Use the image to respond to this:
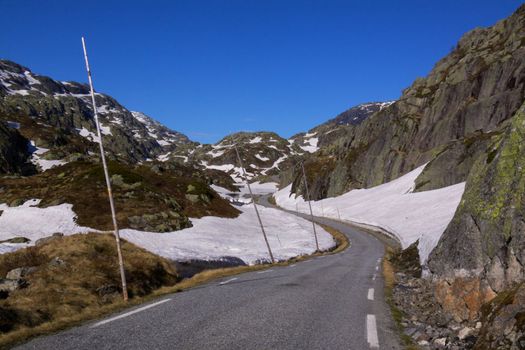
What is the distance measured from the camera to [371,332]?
9516mm

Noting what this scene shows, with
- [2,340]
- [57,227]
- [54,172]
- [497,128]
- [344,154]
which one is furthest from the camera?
[344,154]

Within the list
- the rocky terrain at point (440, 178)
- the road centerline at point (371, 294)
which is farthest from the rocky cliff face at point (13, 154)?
the road centerline at point (371, 294)

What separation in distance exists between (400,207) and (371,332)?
65.3 meters

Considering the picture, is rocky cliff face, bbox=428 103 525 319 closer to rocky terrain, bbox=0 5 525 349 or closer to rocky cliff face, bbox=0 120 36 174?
rocky terrain, bbox=0 5 525 349

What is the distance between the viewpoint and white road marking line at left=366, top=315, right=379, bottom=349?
8566 mm

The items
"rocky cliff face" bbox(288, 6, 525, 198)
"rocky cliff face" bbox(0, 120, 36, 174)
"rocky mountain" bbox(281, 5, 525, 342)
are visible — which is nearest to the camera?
"rocky mountain" bbox(281, 5, 525, 342)

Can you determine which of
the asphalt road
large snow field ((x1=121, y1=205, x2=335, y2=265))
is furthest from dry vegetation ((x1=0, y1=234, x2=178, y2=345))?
large snow field ((x1=121, y1=205, x2=335, y2=265))

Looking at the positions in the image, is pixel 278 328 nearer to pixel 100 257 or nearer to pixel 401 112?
A: pixel 100 257

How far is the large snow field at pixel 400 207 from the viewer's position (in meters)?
51.2

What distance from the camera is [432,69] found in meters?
114

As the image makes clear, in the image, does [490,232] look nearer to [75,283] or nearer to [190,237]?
[75,283]

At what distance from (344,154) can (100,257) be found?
116942 millimetres

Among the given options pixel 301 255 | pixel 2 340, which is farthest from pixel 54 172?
pixel 2 340

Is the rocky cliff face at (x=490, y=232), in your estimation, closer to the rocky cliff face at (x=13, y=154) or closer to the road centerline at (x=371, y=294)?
the road centerline at (x=371, y=294)
